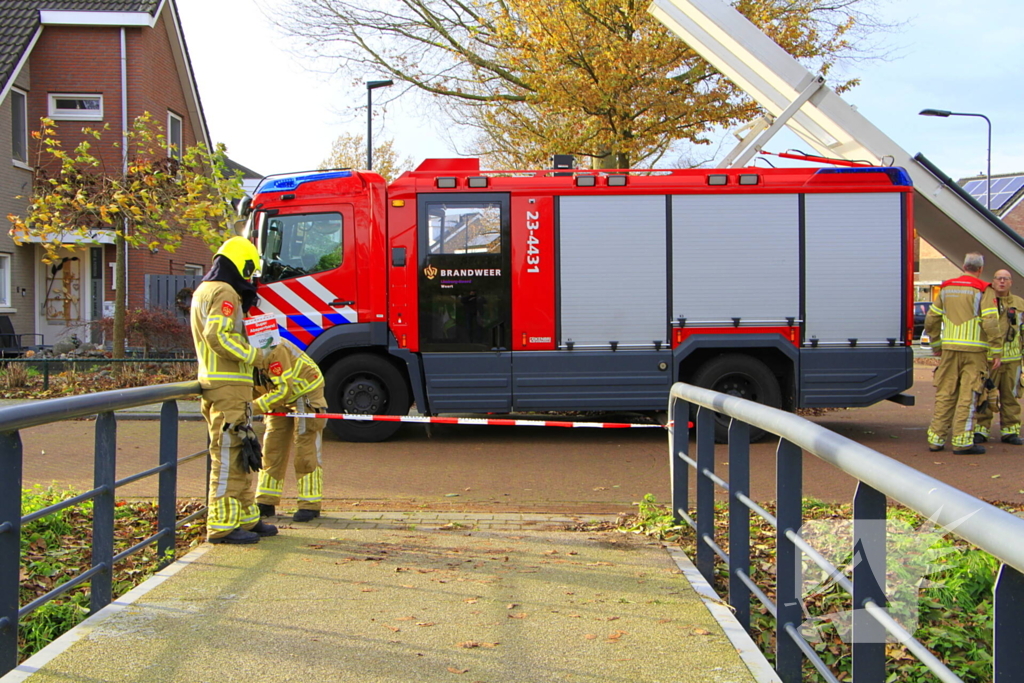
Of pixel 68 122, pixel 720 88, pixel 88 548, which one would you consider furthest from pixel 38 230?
pixel 720 88

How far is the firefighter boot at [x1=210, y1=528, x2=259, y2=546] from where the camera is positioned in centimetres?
514

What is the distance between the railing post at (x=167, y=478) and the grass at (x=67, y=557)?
0.07 m

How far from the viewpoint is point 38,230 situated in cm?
1462

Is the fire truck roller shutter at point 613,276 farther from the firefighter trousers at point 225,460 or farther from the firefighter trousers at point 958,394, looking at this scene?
the firefighter trousers at point 225,460

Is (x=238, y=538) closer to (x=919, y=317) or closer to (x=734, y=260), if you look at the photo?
(x=734, y=260)

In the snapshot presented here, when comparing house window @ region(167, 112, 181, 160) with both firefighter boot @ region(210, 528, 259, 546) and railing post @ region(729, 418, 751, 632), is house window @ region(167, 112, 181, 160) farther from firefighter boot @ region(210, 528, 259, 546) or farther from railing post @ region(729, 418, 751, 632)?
railing post @ region(729, 418, 751, 632)

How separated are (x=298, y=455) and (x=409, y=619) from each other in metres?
2.33

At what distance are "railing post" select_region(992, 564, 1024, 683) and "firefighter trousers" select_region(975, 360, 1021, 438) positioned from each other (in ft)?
31.0

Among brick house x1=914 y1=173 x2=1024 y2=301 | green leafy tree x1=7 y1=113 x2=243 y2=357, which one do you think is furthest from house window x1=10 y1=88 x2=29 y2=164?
brick house x1=914 y1=173 x2=1024 y2=301

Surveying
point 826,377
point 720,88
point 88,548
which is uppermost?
point 720,88

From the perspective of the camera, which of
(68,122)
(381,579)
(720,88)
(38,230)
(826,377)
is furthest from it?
(68,122)

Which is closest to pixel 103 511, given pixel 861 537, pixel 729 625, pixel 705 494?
pixel 729 625

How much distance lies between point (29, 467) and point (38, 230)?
7273mm

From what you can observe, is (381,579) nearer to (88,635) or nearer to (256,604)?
(256,604)
